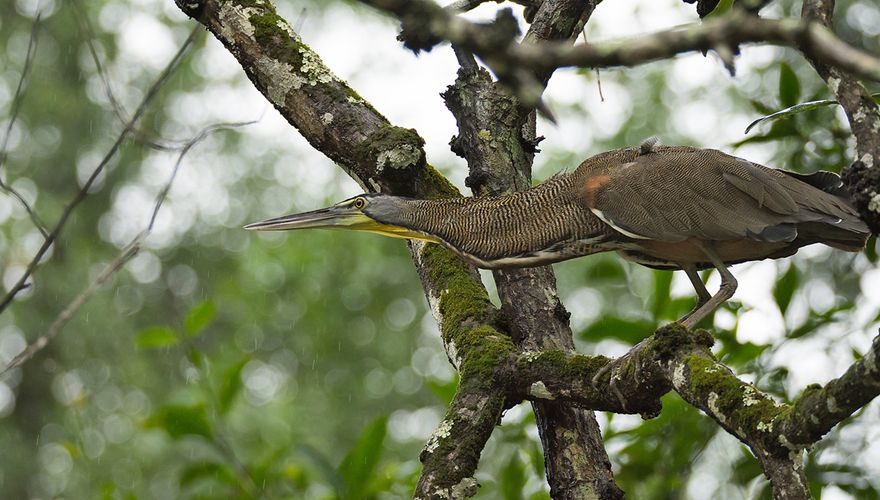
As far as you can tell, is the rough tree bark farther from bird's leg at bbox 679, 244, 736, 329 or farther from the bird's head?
bird's leg at bbox 679, 244, 736, 329

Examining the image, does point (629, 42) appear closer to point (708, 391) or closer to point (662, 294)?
point (708, 391)

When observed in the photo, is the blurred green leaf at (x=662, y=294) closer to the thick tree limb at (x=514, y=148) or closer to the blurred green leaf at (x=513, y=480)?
the thick tree limb at (x=514, y=148)

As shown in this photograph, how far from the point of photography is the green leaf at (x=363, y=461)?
3822 mm

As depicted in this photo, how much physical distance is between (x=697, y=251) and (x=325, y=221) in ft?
4.75

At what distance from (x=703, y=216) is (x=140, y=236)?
1.99 metres

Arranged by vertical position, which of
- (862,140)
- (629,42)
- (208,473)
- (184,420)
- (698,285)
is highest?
(698,285)

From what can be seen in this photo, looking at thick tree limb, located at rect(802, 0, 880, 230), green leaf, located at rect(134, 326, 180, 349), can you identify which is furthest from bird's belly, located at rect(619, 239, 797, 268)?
green leaf, located at rect(134, 326, 180, 349)

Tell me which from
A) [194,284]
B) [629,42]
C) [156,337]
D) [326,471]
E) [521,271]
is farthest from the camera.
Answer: [194,284]

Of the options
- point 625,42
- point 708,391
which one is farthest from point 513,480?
point 625,42

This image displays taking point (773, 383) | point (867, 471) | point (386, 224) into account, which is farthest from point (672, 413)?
point (386, 224)

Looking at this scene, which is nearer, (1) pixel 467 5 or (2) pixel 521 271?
(2) pixel 521 271

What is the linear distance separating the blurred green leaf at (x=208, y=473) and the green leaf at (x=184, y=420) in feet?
0.44

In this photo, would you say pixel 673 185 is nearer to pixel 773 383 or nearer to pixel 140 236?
pixel 773 383

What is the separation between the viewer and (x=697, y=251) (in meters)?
3.63
